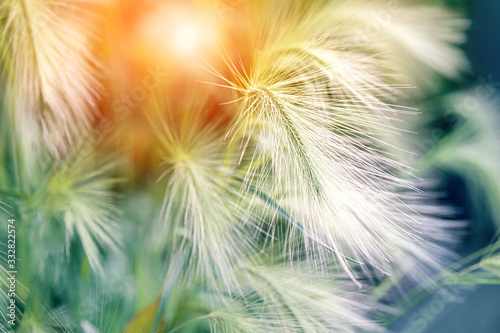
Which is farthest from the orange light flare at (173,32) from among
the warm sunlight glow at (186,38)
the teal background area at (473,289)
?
the teal background area at (473,289)

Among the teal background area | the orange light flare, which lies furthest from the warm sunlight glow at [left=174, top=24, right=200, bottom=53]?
the teal background area

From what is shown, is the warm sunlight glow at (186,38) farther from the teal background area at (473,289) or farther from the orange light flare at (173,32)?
the teal background area at (473,289)

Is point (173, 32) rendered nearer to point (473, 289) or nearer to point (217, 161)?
point (217, 161)

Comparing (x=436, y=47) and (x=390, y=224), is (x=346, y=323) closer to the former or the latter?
(x=390, y=224)

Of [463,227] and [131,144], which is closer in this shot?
[131,144]

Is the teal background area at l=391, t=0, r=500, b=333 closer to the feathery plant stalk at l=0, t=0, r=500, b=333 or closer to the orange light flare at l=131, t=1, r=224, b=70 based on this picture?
the feathery plant stalk at l=0, t=0, r=500, b=333

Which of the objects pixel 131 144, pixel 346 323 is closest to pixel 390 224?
pixel 346 323

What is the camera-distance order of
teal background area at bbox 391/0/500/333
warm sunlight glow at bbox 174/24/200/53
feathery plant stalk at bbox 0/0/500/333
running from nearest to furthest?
feathery plant stalk at bbox 0/0/500/333 < warm sunlight glow at bbox 174/24/200/53 < teal background area at bbox 391/0/500/333

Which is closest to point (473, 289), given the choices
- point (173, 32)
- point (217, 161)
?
point (217, 161)
